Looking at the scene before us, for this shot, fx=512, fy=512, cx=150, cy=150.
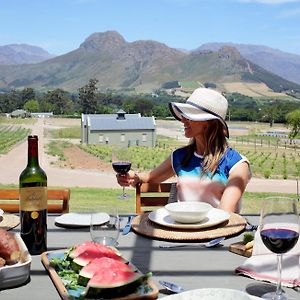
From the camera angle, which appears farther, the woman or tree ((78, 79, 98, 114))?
tree ((78, 79, 98, 114))

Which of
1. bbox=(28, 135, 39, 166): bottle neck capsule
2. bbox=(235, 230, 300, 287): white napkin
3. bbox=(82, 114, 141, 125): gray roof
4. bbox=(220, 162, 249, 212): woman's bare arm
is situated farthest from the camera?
bbox=(82, 114, 141, 125): gray roof

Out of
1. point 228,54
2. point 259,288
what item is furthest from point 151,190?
point 228,54

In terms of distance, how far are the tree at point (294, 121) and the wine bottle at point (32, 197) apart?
49.3 metres

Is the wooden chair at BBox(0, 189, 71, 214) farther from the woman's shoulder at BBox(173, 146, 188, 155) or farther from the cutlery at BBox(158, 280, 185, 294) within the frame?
the cutlery at BBox(158, 280, 185, 294)

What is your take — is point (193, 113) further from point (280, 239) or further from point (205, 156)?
point (280, 239)

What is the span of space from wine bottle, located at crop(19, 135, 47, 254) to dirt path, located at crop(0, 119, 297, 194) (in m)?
17.7

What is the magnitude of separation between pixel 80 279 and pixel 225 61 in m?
178

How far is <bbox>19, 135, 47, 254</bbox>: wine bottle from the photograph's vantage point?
1.25m

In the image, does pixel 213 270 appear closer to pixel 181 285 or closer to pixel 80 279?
pixel 181 285

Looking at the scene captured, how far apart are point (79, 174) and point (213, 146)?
25717 millimetres

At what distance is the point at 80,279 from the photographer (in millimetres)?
1036

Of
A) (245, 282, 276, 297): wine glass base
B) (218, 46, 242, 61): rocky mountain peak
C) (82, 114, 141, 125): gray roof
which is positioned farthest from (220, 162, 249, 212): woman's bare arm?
(218, 46, 242, 61): rocky mountain peak

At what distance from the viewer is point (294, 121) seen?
163ft

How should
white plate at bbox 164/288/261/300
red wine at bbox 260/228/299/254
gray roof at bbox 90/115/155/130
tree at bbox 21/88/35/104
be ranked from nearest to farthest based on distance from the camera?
white plate at bbox 164/288/261/300, red wine at bbox 260/228/299/254, gray roof at bbox 90/115/155/130, tree at bbox 21/88/35/104
